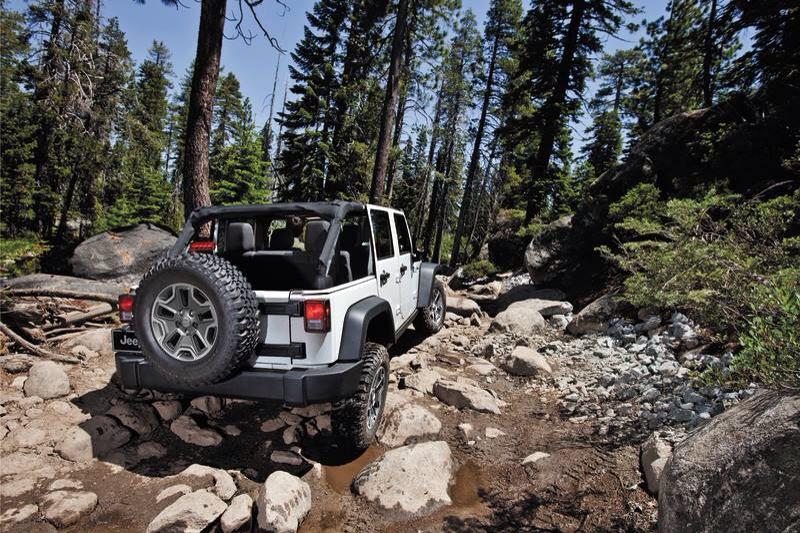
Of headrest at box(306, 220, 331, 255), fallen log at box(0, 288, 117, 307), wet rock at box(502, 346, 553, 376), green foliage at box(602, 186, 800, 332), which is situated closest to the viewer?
green foliage at box(602, 186, 800, 332)

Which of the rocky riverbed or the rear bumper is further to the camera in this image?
the rear bumper

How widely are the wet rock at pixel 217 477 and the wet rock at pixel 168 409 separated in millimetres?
971

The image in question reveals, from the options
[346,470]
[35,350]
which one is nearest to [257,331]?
[346,470]

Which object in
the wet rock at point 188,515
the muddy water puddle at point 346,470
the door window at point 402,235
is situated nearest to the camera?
the wet rock at point 188,515

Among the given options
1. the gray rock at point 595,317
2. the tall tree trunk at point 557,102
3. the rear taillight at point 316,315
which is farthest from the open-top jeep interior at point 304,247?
the tall tree trunk at point 557,102

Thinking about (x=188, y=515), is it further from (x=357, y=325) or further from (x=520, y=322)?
(x=520, y=322)

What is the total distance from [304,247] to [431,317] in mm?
3396

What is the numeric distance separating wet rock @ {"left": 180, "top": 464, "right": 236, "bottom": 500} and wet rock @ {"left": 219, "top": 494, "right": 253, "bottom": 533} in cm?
21

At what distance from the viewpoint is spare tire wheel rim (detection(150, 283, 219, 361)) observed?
9.91 feet

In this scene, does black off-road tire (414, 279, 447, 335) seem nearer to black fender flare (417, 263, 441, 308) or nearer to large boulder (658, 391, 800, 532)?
black fender flare (417, 263, 441, 308)

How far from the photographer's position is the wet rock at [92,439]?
3420 millimetres

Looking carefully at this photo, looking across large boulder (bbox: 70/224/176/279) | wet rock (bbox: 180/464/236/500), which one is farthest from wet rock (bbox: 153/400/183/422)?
large boulder (bbox: 70/224/176/279)

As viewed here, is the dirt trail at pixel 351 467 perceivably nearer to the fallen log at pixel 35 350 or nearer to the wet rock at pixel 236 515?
the fallen log at pixel 35 350

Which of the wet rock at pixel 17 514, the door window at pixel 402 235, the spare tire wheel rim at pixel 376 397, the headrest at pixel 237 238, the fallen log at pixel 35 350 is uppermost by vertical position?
the door window at pixel 402 235
